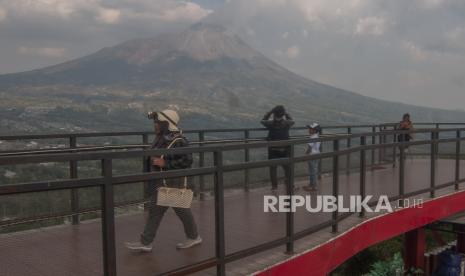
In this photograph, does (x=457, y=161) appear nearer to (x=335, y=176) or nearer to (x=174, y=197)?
(x=335, y=176)

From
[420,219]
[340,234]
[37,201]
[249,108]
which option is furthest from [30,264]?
[249,108]

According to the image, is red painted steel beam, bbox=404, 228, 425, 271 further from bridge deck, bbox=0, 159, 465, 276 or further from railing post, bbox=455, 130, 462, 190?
bridge deck, bbox=0, 159, 465, 276

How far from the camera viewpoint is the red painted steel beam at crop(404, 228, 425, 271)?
9077mm

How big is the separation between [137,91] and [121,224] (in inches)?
7029

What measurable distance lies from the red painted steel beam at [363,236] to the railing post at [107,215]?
5.24ft

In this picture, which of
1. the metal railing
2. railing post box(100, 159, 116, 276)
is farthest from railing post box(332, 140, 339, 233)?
railing post box(100, 159, 116, 276)

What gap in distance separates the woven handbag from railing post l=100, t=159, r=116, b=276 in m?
0.93

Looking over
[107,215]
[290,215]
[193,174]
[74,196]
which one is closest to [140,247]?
[193,174]

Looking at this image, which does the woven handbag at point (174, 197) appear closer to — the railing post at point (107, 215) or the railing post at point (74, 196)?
the railing post at point (107, 215)

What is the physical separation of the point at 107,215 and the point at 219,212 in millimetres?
1127

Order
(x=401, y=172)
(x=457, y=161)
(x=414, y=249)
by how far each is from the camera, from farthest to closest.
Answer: (x=414, y=249) → (x=457, y=161) → (x=401, y=172)

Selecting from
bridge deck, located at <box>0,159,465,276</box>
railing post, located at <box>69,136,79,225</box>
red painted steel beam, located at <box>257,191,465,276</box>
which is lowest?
red painted steel beam, located at <box>257,191,465,276</box>

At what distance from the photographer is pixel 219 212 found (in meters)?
4.24

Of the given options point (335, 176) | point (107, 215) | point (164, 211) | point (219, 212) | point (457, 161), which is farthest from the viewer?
point (457, 161)
